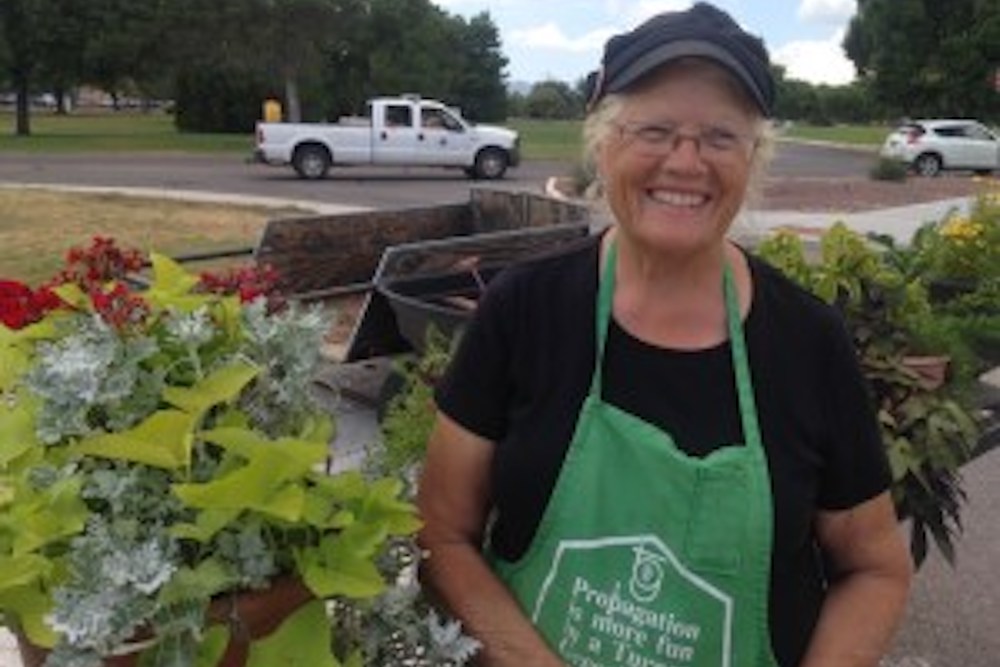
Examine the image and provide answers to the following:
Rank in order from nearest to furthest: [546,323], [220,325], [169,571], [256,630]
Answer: [169,571] → [256,630] → [220,325] → [546,323]

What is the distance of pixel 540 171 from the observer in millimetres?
27109

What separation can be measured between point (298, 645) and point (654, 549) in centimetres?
55

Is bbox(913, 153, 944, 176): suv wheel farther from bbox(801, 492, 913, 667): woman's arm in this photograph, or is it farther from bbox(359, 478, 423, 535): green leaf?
bbox(359, 478, 423, 535): green leaf

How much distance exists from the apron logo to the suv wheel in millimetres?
30020

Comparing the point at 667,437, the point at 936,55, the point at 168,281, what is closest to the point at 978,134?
the point at 936,55

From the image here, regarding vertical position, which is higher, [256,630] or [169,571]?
[169,571]

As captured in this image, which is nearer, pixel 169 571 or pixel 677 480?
pixel 169 571

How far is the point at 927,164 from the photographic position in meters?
29.7

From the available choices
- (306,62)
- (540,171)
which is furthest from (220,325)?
(306,62)

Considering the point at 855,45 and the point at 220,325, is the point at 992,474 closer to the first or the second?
the point at 220,325

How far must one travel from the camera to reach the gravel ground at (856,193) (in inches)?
756

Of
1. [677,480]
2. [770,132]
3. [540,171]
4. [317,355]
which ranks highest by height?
[770,132]

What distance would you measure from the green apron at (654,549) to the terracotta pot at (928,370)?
1742 millimetres

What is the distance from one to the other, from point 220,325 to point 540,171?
25.9 meters
